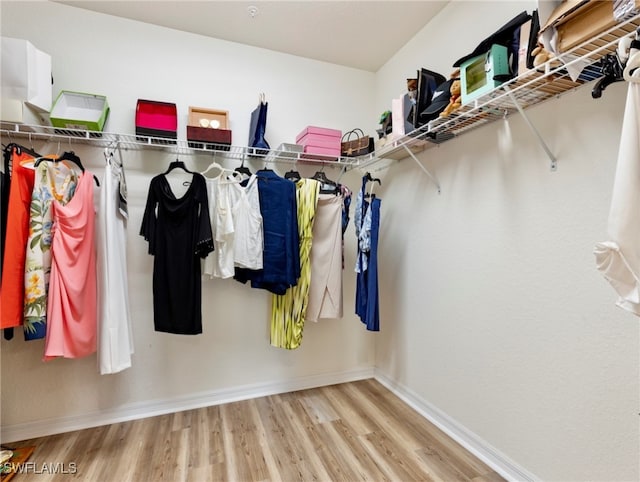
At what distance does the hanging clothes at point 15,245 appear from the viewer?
158 cm

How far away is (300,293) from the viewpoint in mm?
2211

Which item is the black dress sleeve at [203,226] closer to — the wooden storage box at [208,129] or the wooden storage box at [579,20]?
the wooden storage box at [208,129]

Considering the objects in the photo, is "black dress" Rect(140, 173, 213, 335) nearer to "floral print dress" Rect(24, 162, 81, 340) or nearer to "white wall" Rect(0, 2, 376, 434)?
"white wall" Rect(0, 2, 376, 434)

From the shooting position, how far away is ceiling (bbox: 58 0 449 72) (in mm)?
1990

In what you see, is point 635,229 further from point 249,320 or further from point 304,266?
point 249,320

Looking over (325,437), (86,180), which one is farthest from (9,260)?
(325,437)

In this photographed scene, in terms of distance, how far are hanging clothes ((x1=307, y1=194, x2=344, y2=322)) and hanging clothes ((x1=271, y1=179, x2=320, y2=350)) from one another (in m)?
0.07

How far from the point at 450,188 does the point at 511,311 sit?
79cm

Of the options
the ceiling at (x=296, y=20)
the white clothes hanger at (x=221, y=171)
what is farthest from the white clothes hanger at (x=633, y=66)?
the white clothes hanger at (x=221, y=171)

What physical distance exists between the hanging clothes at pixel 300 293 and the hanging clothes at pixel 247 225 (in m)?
0.29

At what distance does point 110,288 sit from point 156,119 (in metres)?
1.06

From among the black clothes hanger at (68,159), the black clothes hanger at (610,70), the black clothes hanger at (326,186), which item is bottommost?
the black clothes hanger at (326,186)

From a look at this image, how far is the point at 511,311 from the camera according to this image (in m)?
1.58

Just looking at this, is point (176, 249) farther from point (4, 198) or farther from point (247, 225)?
point (4, 198)
